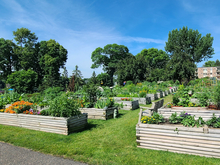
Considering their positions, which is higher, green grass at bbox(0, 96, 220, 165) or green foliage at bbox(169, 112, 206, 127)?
green foliage at bbox(169, 112, 206, 127)

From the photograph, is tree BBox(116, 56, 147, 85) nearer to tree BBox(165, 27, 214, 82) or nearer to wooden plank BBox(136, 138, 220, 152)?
tree BBox(165, 27, 214, 82)

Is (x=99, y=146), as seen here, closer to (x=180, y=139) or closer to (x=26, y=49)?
(x=180, y=139)

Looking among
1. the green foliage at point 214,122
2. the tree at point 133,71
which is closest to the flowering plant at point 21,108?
the green foliage at point 214,122

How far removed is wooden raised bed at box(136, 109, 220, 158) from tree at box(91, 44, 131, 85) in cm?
Answer: 4517

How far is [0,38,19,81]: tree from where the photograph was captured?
3228cm

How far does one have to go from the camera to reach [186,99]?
696 cm

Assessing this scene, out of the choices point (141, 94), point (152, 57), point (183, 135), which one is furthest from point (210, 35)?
point (183, 135)

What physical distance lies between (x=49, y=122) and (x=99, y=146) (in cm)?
203

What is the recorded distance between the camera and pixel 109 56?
167ft

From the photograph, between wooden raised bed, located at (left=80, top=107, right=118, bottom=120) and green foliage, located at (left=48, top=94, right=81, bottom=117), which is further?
wooden raised bed, located at (left=80, top=107, right=118, bottom=120)

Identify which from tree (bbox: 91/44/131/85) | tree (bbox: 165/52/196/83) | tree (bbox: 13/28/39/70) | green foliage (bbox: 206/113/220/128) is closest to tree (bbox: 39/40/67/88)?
tree (bbox: 13/28/39/70)

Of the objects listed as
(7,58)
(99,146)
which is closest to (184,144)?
(99,146)

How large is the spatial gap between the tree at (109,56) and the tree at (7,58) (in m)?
22.7

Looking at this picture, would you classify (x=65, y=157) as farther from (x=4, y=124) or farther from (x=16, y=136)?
(x=4, y=124)
